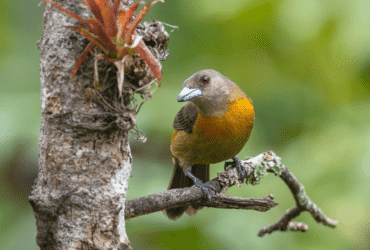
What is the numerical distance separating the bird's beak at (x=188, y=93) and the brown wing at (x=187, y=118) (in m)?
0.29

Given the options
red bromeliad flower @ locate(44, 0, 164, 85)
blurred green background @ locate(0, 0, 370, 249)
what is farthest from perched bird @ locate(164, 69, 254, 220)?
blurred green background @ locate(0, 0, 370, 249)

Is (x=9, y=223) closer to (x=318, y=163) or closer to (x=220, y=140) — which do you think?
(x=220, y=140)

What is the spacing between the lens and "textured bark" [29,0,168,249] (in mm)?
1498

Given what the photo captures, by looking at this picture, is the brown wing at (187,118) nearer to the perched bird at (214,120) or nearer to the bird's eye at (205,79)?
the perched bird at (214,120)

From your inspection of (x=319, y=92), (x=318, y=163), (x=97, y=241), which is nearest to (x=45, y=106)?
(x=97, y=241)

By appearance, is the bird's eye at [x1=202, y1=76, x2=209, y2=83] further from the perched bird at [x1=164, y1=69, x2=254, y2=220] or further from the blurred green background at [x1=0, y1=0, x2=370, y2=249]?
the blurred green background at [x1=0, y1=0, x2=370, y2=249]

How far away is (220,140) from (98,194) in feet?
4.37

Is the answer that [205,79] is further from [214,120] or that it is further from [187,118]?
[187,118]

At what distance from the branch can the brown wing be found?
1.49 feet

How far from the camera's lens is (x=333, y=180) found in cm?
475

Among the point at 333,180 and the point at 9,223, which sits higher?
the point at 333,180

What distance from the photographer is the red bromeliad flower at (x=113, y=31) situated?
1.30m

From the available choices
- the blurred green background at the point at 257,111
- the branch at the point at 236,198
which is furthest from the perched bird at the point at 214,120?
the blurred green background at the point at 257,111

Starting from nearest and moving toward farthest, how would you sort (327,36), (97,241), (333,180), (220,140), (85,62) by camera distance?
(85,62) < (97,241) < (220,140) < (333,180) < (327,36)
